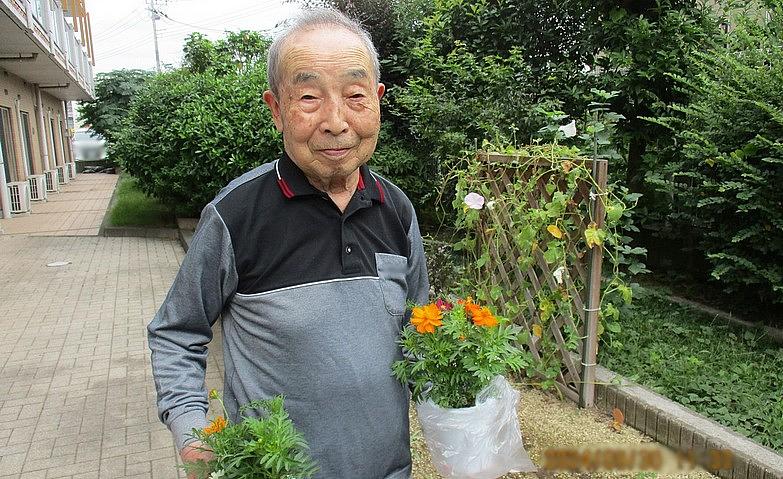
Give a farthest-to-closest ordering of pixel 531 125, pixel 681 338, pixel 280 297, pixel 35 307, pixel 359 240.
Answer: pixel 35 307 < pixel 531 125 < pixel 681 338 < pixel 359 240 < pixel 280 297

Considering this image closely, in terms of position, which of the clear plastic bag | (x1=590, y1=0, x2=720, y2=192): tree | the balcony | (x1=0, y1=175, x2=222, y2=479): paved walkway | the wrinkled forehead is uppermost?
the balcony

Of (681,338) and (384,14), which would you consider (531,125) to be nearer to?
(681,338)

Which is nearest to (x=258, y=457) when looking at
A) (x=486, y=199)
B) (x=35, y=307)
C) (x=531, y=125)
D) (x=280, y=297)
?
(x=280, y=297)

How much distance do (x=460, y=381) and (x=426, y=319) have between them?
250 mm

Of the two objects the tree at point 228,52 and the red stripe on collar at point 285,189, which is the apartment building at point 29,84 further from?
the red stripe on collar at point 285,189

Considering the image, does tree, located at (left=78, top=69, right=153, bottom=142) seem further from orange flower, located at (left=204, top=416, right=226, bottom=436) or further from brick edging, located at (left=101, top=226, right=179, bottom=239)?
orange flower, located at (left=204, top=416, right=226, bottom=436)

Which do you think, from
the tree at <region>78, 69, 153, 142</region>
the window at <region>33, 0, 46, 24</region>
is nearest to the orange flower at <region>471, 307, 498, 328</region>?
the window at <region>33, 0, 46, 24</region>

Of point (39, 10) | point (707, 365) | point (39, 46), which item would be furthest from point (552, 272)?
point (39, 10)

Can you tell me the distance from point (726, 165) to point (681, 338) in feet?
4.05

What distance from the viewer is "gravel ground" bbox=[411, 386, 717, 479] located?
289 centimetres

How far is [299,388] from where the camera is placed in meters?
1.30

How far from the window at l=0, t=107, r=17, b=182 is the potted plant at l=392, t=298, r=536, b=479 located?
607 inches

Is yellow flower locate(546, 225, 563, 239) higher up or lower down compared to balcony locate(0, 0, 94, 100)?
lower down

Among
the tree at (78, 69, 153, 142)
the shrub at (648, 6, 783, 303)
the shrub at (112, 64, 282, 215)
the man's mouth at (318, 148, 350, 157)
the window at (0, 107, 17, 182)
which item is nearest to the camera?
the man's mouth at (318, 148, 350, 157)
